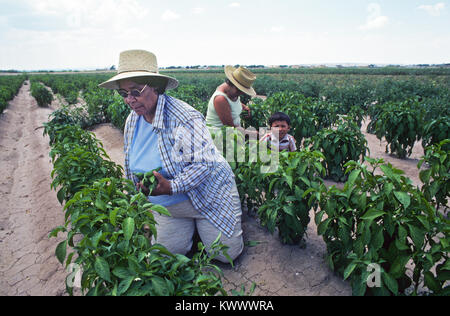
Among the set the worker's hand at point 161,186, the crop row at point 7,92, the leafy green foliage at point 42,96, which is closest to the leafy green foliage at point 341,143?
the worker's hand at point 161,186

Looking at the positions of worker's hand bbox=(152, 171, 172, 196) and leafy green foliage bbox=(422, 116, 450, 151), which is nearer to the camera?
worker's hand bbox=(152, 171, 172, 196)

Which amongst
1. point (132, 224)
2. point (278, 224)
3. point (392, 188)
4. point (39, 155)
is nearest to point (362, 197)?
point (392, 188)

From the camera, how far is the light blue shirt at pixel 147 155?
2283mm

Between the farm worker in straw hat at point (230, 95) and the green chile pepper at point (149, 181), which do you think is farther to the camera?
the farm worker in straw hat at point (230, 95)

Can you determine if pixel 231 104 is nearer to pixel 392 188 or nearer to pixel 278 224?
pixel 278 224

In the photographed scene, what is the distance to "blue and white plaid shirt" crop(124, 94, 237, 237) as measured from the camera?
85.0 inches

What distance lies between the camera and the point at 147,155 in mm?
2336

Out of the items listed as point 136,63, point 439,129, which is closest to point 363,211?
Result: point 136,63

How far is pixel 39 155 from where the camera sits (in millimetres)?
6023

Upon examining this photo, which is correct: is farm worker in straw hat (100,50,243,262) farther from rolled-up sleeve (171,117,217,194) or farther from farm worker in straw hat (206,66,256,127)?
farm worker in straw hat (206,66,256,127)

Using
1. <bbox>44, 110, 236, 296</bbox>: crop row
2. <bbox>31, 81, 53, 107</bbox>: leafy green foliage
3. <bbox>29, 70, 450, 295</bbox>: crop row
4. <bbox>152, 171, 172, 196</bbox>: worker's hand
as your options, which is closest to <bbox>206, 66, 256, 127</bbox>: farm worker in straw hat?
<bbox>29, 70, 450, 295</bbox>: crop row

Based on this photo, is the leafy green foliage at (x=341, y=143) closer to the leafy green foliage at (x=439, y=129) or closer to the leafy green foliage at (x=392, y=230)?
the leafy green foliage at (x=439, y=129)
